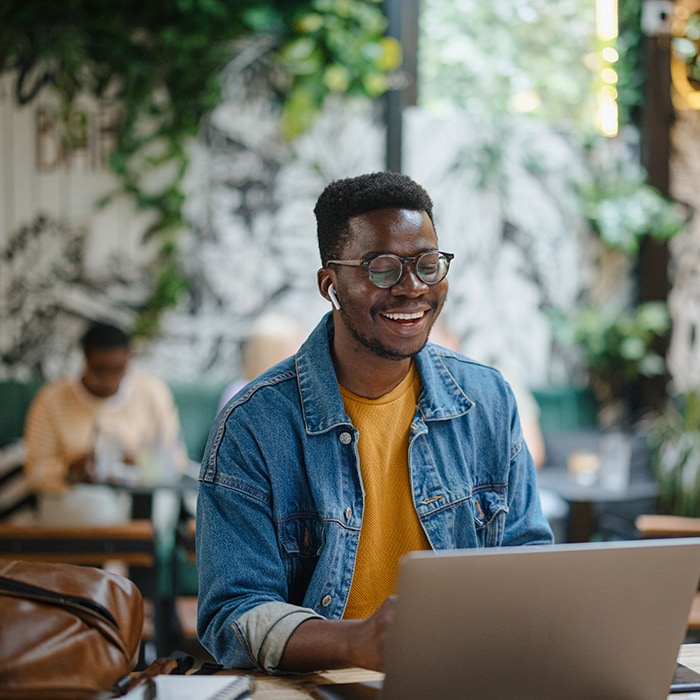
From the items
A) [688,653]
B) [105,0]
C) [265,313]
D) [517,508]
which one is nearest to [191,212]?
[265,313]

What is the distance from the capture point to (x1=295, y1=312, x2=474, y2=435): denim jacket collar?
61.6 inches

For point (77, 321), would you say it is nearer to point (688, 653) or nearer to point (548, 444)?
point (548, 444)

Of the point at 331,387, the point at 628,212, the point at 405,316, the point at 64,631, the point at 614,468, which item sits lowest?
the point at 614,468

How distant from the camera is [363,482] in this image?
5.17 ft

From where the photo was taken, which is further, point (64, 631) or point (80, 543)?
point (80, 543)

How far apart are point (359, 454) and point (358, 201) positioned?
0.42 m

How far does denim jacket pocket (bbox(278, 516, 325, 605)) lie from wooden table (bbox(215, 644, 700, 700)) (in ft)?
0.73

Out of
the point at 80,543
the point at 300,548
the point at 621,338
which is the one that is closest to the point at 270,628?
the point at 300,548

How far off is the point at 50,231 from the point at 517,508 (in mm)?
3361

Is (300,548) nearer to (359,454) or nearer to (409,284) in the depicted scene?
(359,454)

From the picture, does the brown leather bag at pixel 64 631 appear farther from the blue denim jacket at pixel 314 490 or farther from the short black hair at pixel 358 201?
the short black hair at pixel 358 201

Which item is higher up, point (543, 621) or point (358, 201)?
point (358, 201)

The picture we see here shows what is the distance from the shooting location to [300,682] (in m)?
1.28

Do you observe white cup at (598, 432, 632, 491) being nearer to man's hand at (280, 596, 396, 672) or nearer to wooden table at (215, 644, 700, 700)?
wooden table at (215, 644, 700, 700)
